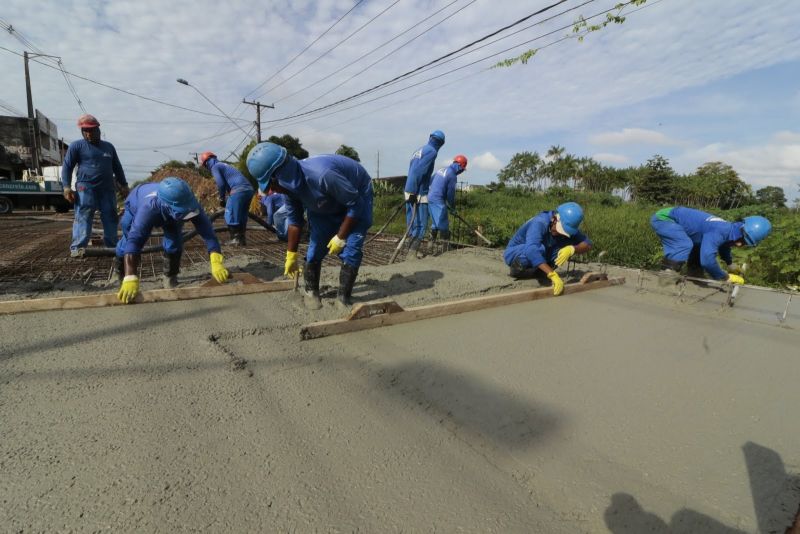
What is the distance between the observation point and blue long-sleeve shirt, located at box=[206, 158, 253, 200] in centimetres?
520

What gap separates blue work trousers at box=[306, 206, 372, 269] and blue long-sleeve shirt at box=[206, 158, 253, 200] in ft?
8.35

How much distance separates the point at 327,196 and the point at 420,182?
305cm

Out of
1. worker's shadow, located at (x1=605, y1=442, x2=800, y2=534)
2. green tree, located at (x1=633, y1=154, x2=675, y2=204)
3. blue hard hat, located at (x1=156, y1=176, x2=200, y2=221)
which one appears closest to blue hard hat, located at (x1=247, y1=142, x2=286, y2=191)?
blue hard hat, located at (x1=156, y1=176, x2=200, y2=221)

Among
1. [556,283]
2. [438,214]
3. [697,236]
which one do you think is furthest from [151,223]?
[697,236]

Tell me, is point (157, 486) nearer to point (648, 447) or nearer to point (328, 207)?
point (648, 447)

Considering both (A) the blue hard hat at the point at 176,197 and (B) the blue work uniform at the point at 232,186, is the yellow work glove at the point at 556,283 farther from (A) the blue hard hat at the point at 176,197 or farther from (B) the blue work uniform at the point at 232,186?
(B) the blue work uniform at the point at 232,186

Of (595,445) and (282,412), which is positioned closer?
(595,445)

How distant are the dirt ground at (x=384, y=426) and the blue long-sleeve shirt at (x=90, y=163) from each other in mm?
1924

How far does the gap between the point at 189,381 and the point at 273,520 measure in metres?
1.05

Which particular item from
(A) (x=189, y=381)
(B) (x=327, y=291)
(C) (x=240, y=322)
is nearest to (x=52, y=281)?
(C) (x=240, y=322)

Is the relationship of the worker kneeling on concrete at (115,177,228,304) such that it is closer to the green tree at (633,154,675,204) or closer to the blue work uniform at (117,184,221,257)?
the blue work uniform at (117,184,221,257)

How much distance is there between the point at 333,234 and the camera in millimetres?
3201

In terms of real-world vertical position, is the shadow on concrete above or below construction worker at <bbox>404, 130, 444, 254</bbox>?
below

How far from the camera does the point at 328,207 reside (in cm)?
298
